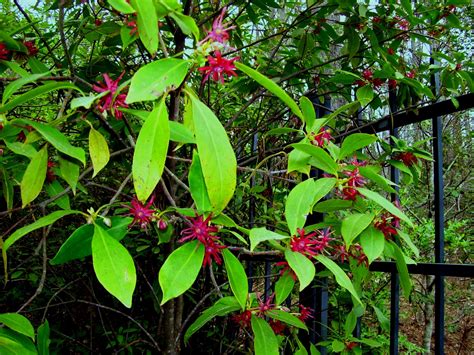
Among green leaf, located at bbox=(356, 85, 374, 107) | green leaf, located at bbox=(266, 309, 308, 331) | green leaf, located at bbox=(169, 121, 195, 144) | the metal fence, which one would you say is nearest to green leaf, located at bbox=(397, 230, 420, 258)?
the metal fence

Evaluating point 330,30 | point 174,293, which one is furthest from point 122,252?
point 330,30

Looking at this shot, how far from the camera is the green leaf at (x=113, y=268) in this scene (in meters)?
0.59

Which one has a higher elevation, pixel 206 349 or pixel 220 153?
pixel 220 153

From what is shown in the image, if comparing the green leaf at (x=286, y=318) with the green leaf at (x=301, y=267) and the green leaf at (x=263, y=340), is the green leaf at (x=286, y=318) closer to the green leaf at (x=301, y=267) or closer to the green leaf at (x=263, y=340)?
the green leaf at (x=263, y=340)

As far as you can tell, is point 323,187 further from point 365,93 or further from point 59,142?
point 365,93

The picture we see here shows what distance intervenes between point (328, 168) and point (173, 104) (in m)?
0.40

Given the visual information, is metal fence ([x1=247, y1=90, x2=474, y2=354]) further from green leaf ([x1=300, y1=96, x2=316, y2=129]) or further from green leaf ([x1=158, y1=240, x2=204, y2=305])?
green leaf ([x1=158, y1=240, x2=204, y2=305])

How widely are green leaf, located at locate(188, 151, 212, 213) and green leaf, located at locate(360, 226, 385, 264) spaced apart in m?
0.35

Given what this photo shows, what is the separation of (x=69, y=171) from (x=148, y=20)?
456 mm

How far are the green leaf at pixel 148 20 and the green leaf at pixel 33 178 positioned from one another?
35 cm

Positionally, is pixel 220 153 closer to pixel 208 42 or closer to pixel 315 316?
pixel 208 42

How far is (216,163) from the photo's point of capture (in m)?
0.57

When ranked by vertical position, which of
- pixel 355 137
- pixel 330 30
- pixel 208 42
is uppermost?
pixel 330 30

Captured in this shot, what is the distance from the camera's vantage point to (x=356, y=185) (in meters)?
0.94
